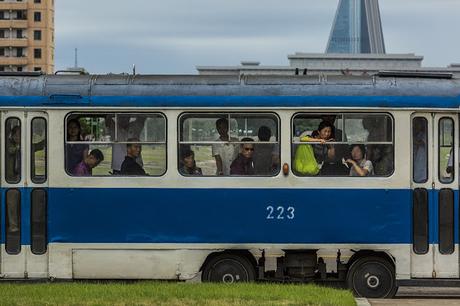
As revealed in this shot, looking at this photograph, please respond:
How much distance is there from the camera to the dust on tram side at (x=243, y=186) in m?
11.9

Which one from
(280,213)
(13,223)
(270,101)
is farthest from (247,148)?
(13,223)

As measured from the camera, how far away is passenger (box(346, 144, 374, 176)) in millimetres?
11953

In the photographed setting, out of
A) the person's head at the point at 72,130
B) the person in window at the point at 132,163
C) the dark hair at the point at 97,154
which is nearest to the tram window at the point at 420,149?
the person in window at the point at 132,163

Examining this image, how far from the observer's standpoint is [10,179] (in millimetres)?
12086

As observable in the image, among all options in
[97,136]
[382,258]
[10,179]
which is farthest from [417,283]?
[10,179]

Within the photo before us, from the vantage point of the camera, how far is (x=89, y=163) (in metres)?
12.1

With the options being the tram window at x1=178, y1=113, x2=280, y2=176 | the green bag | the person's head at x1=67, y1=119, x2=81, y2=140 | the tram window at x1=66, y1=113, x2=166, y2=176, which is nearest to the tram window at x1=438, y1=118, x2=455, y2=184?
the green bag

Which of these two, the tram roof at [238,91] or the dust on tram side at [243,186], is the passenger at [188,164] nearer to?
the dust on tram side at [243,186]

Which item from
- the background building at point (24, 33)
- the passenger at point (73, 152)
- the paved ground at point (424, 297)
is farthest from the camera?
the background building at point (24, 33)

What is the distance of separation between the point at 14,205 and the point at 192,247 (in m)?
2.30

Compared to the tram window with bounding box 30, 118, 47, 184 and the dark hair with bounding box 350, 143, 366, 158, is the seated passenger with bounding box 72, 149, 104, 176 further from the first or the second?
the dark hair with bounding box 350, 143, 366, 158

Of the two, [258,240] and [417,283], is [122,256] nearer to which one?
[258,240]

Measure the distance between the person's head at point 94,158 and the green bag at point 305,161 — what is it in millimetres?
2457

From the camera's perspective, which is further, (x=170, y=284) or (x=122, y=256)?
(x=122, y=256)
